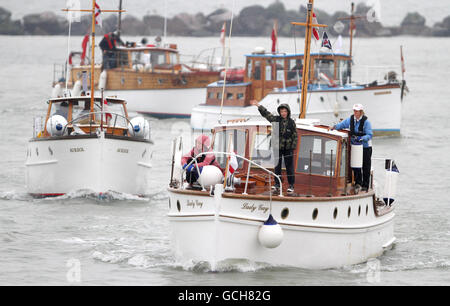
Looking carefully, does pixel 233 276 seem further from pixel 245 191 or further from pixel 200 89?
pixel 200 89

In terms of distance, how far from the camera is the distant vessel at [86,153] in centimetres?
2430

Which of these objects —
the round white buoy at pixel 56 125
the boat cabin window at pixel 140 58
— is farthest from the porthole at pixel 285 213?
the boat cabin window at pixel 140 58

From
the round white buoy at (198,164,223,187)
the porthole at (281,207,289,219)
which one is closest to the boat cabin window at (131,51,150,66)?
the round white buoy at (198,164,223,187)

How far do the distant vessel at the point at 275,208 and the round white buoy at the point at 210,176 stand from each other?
2 cm

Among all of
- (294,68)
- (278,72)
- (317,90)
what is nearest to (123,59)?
(278,72)

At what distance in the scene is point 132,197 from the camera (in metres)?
25.1

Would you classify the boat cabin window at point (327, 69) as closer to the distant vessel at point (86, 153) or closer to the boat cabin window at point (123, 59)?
the boat cabin window at point (123, 59)

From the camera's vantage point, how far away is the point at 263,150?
1686cm

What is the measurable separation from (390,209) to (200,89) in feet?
113

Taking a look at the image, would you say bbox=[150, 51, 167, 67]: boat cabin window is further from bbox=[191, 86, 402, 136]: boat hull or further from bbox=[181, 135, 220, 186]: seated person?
bbox=[181, 135, 220, 186]: seated person

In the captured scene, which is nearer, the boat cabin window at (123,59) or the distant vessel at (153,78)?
the distant vessel at (153,78)

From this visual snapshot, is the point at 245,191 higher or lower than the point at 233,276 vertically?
higher

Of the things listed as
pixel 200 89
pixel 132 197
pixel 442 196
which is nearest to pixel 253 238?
pixel 132 197

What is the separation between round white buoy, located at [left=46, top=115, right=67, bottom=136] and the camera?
24.3 metres
